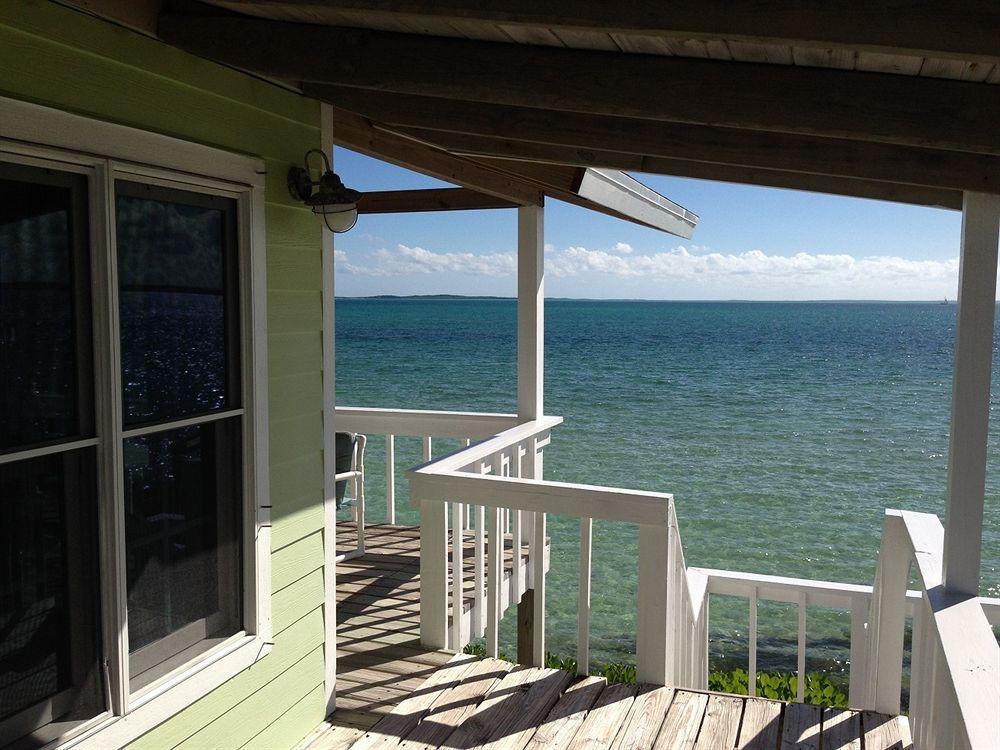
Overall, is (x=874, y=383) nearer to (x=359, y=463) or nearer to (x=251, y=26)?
(x=359, y=463)

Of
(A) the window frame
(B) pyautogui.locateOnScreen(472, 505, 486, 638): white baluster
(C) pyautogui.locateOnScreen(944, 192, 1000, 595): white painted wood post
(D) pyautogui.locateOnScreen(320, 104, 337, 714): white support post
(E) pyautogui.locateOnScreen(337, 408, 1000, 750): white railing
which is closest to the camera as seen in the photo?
(A) the window frame

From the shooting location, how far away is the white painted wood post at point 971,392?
2.44 metres

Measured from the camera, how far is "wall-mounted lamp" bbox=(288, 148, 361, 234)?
2.97 m

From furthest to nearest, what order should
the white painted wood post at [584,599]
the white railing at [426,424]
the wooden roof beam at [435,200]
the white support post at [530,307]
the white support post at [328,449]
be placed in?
1. the white railing at [426,424]
2. the white support post at [530,307]
3. the wooden roof beam at [435,200]
4. the white painted wood post at [584,599]
5. the white support post at [328,449]

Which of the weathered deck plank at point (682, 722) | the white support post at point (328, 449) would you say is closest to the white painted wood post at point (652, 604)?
the weathered deck plank at point (682, 722)

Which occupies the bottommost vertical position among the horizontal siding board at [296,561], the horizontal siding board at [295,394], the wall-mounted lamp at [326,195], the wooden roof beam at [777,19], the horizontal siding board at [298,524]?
the horizontal siding board at [296,561]

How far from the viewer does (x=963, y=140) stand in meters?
1.88

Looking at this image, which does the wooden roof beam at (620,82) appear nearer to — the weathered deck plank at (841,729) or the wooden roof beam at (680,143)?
the wooden roof beam at (680,143)

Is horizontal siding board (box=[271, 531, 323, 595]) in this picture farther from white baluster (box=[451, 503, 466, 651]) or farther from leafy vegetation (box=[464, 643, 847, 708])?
leafy vegetation (box=[464, 643, 847, 708])

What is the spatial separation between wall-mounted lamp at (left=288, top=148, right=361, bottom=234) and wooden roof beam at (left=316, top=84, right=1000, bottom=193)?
287mm

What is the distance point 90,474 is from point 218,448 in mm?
527

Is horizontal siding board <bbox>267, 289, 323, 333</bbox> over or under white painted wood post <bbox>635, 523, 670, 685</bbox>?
over

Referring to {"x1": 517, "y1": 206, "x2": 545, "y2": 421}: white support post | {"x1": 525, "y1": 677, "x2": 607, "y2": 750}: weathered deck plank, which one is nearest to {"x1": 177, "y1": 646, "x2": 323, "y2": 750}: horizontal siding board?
{"x1": 525, "y1": 677, "x2": 607, "y2": 750}: weathered deck plank

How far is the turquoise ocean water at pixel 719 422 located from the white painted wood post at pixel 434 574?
4.89 metres
